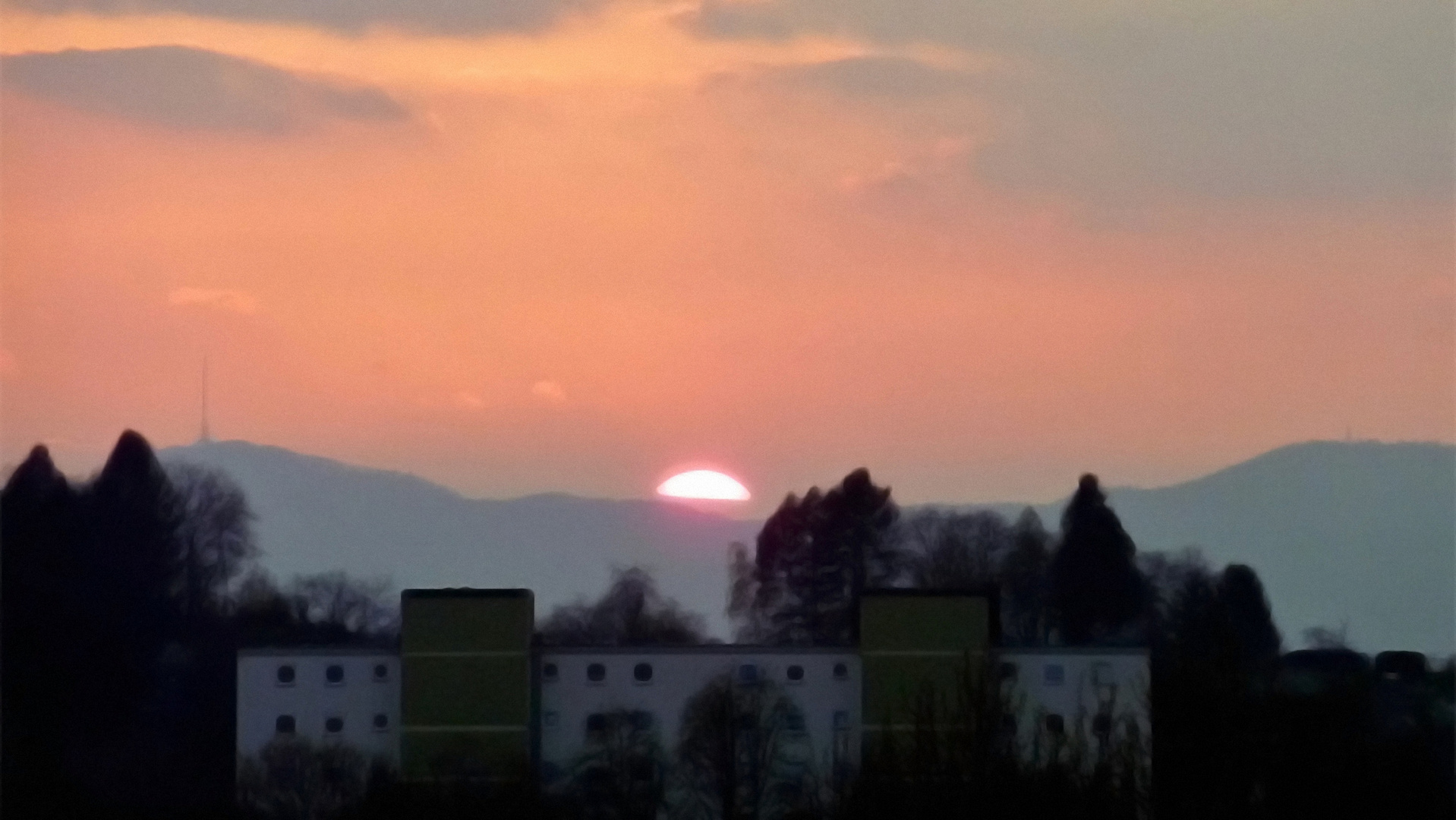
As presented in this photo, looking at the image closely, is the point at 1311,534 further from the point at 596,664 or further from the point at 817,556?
the point at 596,664

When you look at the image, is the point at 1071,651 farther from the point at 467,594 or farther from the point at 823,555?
the point at 823,555

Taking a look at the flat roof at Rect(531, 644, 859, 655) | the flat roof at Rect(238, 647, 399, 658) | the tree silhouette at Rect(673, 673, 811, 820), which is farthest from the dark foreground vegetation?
the flat roof at Rect(238, 647, 399, 658)

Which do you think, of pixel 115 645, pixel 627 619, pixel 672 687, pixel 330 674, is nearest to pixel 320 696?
pixel 330 674

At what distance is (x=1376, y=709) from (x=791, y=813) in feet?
84.8

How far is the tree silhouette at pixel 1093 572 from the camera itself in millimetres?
86250

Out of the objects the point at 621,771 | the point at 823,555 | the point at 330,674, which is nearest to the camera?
the point at 621,771

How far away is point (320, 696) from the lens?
207 feet

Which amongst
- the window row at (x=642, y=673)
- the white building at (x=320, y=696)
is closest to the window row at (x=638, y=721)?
the window row at (x=642, y=673)

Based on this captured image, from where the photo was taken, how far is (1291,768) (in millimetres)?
53781

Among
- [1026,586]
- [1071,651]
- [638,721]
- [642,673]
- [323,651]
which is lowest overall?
[638,721]

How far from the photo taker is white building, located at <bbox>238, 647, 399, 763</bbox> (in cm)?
6266

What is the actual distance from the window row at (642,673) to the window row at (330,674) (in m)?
3.64

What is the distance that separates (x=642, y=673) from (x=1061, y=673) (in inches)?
364

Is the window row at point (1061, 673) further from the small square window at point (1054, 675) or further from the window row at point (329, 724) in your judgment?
the window row at point (329, 724)
